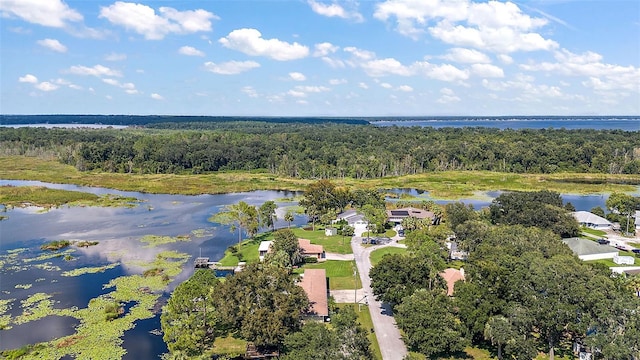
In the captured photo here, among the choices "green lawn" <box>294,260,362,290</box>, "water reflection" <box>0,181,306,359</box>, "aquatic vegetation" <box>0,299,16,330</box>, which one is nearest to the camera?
"water reflection" <box>0,181,306,359</box>

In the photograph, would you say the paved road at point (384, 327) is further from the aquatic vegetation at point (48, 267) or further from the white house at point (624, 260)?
the aquatic vegetation at point (48, 267)

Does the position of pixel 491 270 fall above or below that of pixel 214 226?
above

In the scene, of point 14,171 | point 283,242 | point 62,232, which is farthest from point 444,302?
point 14,171

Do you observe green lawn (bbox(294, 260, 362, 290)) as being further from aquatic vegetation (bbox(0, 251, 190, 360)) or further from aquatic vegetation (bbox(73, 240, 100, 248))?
aquatic vegetation (bbox(73, 240, 100, 248))

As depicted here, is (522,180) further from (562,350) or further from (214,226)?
(562,350)

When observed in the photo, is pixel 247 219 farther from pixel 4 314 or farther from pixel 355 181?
pixel 355 181

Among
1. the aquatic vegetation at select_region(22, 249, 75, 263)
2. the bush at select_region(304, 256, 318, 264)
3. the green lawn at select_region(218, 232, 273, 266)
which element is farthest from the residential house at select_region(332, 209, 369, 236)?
the aquatic vegetation at select_region(22, 249, 75, 263)
